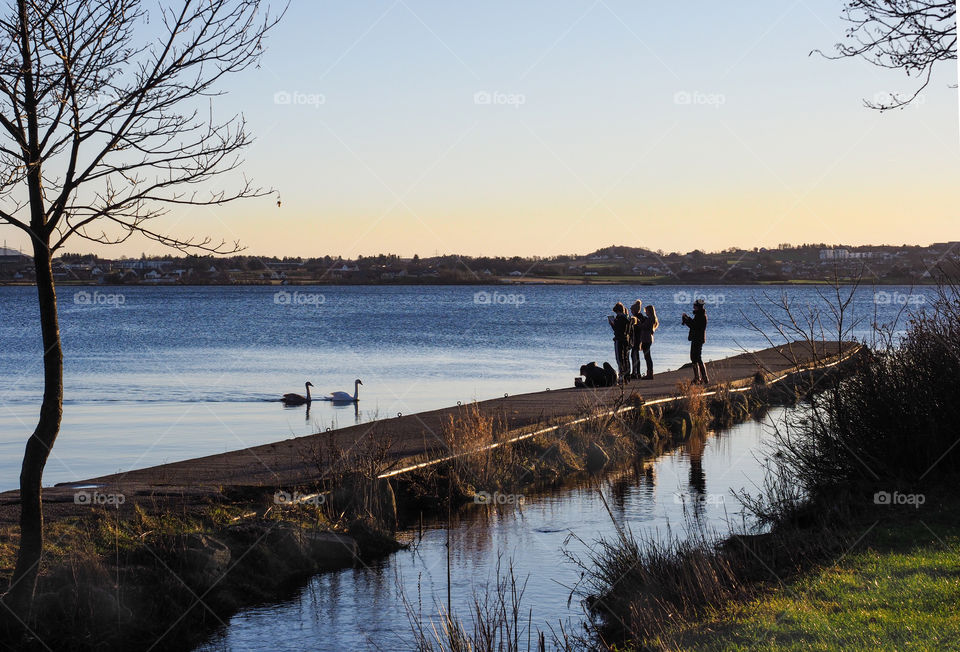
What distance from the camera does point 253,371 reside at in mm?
40406

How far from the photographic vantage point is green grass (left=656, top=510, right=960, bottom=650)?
Answer: 7.09m

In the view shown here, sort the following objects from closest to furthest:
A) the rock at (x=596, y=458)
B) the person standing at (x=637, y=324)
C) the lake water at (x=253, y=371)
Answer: the rock at (x=596, y=458) → the lake water at (x=253, y=371) → the person standing at (x=637, y=324)

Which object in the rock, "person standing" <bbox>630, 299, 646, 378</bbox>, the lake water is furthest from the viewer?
"person standing" <bbox>630, 299, 646, 378</bbox>

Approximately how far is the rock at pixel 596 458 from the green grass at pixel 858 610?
846cm

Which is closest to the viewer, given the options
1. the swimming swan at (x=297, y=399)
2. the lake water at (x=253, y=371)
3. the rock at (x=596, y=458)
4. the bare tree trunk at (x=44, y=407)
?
the bare tree trunk at (x=44, y=407)

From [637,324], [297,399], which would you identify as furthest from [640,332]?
[297,399]

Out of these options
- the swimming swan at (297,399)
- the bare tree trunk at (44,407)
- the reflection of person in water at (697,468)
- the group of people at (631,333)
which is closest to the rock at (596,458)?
the reflection of person in water at (697,468)

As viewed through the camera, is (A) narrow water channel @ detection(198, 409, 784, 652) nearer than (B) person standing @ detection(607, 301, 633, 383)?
Yes

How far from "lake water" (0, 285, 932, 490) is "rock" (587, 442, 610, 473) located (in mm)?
3602

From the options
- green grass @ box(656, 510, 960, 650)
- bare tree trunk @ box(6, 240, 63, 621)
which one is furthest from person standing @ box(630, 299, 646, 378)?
bare tree trunk @ box(6, 240, 63, 621)

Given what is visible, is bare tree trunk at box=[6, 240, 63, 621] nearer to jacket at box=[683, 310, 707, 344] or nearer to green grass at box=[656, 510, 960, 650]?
green grass at box=[656, 510, 960, 650]

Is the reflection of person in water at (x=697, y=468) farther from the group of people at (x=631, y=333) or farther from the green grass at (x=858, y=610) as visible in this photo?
the green grass at (x=858, y=610)

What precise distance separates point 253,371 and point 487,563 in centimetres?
2948

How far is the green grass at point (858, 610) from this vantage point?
7.09m
